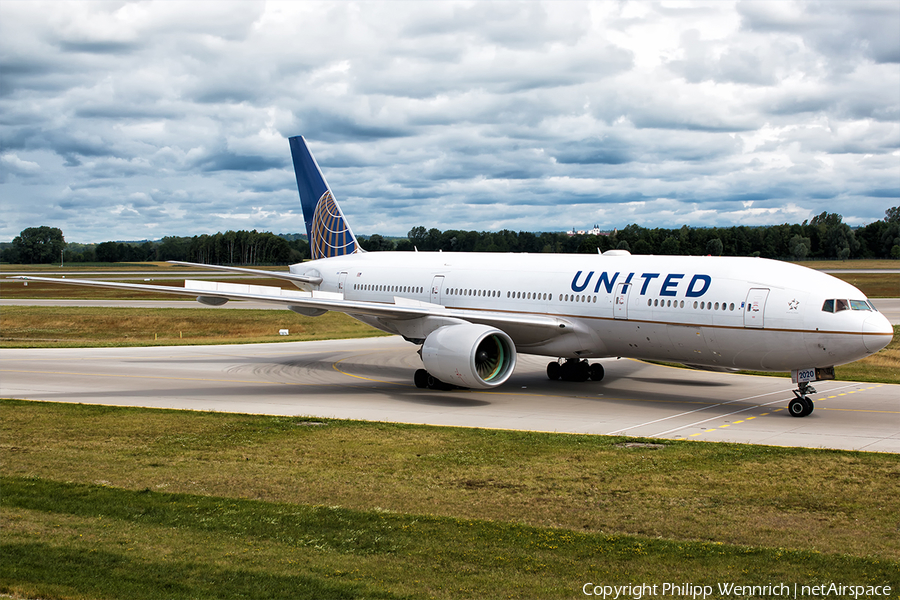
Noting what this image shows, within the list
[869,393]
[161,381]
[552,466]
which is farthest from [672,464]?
[161,381]

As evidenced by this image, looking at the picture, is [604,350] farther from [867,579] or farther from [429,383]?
[867,579]

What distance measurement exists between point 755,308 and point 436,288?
1206 cm

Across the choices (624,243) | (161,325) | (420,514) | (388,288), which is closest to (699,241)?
(624,243)

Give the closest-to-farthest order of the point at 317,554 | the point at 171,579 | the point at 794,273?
the point at 171,579
the point at 317,554
the point at 794,273

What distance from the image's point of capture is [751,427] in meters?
20.5

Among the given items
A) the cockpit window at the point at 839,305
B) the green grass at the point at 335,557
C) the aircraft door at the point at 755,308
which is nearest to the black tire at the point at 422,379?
the aircraft door at the point at 755,308

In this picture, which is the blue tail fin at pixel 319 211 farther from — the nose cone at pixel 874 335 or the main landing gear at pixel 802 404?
the nose cone at pixel 874 335

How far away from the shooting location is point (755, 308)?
2131cm

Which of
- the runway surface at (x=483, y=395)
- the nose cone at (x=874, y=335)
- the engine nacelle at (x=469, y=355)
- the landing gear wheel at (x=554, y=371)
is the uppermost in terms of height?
the nose cone at (x=874, y=335)

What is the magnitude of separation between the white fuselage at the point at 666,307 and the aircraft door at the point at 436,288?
0.05 meters

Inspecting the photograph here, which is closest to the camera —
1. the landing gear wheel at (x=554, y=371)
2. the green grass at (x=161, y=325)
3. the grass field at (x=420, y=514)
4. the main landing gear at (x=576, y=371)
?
the grass field at (x=420, y=514)

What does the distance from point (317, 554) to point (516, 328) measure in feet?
52.5

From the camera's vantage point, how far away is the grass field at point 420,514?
979 centimetres

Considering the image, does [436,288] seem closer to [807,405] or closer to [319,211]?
[319,211]
